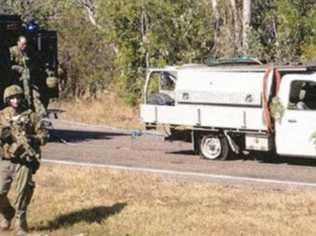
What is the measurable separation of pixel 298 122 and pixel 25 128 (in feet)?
23.9

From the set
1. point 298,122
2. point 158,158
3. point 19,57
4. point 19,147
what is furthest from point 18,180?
point 19,57

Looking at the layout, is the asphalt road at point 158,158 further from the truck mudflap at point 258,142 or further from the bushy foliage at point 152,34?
the bushy foliage at point 152,34

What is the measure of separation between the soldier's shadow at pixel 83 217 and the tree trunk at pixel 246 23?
596 inches

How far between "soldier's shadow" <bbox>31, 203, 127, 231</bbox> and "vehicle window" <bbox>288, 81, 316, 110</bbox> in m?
5.55

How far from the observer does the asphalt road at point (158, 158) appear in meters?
15.7

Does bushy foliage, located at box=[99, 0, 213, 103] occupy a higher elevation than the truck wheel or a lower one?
higher

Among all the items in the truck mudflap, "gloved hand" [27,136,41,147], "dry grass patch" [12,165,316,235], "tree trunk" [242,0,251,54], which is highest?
"tree trunk" [242,0,251,54]

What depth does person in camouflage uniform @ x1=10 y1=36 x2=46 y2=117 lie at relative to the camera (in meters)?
18.0

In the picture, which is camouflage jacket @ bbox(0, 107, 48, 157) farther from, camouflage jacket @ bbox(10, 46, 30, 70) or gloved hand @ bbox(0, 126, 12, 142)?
camouflage jacket @ bbox(10, 46, 30, 70)

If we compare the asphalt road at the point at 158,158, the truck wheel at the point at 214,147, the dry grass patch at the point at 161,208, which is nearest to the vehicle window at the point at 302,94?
the asphalt road at the point at 158,158

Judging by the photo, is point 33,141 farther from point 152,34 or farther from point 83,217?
point 152,34

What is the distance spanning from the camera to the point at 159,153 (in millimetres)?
18609

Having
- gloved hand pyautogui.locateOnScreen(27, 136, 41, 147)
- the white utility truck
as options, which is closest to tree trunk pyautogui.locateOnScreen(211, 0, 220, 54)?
the white utility truck

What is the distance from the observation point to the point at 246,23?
2691 cm
